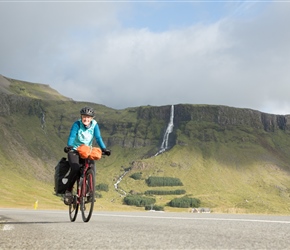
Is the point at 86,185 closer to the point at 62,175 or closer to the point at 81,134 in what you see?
the point at 62,175

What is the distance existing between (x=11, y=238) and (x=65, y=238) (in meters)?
1.04

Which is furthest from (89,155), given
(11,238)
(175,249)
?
(175,249)

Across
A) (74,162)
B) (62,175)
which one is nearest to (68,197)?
(62,175)

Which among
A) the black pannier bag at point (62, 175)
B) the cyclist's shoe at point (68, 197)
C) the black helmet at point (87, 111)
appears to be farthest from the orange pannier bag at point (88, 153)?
the cyclist's shoe at point (68, 197)

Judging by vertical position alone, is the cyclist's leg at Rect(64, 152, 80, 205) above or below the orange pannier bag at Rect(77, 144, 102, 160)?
below

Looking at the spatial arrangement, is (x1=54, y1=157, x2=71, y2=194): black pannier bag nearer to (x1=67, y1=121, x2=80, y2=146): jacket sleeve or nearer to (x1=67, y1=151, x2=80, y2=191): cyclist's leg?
(x1=67, y1=151, x2=80, y2=191): cyclist's leg

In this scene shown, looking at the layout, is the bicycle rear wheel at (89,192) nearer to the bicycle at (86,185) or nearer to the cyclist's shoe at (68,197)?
the bicycle at (86,185)

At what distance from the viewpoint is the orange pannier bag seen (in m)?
12.7

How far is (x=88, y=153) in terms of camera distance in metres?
12.7

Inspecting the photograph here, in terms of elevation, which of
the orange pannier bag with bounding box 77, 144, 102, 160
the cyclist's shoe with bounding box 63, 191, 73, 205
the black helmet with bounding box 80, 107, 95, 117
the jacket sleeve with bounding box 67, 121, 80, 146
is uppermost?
the black helmet with bounding box 80, 107, 95, 117

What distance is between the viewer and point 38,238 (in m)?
8.13

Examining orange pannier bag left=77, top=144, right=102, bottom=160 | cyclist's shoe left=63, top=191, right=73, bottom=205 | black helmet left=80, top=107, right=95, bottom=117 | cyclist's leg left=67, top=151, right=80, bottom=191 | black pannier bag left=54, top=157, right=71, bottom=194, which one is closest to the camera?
orange pannier bag left=77, top=144, right=102, bottom=160

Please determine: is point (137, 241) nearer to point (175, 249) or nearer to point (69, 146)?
point (175, 249)

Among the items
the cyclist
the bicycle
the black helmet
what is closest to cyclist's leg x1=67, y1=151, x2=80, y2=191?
the cyclist
